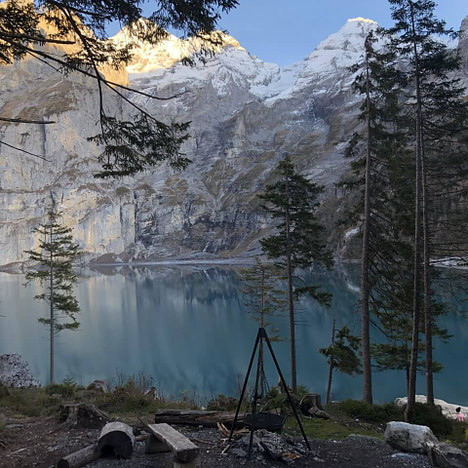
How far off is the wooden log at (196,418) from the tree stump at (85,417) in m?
0.84

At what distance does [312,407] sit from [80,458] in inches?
197

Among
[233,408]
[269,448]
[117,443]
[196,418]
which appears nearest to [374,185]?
[233,408]

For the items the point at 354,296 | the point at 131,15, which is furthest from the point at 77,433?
the point at 354,296

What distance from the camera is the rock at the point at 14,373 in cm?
1191

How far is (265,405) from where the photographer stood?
682cm

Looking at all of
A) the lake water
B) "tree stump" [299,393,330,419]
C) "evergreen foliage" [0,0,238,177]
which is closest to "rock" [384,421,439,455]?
"tree stump" [299,393,330,419]

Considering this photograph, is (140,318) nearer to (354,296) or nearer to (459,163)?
(354,296)

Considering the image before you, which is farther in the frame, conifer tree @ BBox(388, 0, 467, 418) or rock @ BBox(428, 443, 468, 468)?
conifer tree @ BBox(388, 0, 467, 418)

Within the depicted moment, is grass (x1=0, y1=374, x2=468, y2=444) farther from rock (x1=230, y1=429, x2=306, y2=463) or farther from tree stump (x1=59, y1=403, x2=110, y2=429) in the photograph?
rock (x1=230, y1=429, x2=306, y2=463)

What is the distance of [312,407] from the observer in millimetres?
7703

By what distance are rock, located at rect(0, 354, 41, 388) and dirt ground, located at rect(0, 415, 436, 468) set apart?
7.23 m

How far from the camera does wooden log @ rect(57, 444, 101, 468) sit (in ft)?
13.0

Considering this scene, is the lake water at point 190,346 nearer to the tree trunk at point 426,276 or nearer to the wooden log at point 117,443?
the tree trunk at point 426,276

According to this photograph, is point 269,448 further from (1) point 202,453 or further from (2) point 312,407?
(2) point 312,407
